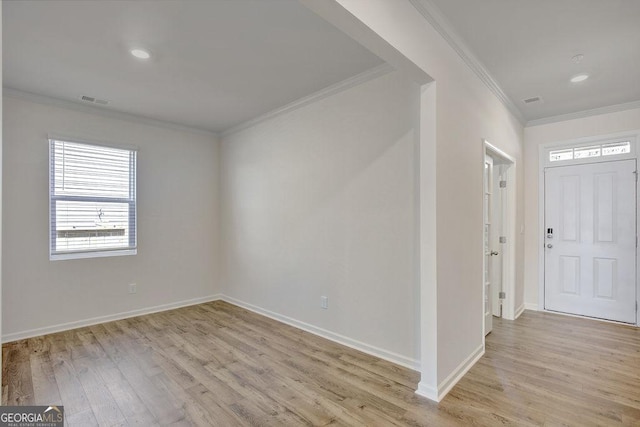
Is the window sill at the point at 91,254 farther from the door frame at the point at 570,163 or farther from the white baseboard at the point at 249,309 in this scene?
the door frame at the point at 570,163

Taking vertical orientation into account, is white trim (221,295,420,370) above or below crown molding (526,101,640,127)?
below

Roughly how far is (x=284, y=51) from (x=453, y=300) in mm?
2547

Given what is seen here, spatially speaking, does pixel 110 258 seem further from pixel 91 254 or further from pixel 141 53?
pixel 141 53

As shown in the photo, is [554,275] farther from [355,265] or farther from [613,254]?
[355,265]

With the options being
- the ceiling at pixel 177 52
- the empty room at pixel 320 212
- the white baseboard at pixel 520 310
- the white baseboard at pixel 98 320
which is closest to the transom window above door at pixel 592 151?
the empty room at pixel 320 212

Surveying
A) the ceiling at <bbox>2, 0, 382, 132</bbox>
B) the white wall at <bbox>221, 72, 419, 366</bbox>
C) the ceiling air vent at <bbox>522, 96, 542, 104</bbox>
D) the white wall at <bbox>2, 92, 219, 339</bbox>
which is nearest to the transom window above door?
the ceiling air vent at <bbox>522, 96, 542, 104</bbox>

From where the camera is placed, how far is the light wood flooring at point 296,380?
2.38 meters

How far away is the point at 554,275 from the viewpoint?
4691mm

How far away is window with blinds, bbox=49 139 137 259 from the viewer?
404 cm

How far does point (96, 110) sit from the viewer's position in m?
4.27

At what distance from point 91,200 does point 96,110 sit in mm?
1124

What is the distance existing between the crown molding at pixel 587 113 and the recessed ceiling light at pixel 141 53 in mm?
4862

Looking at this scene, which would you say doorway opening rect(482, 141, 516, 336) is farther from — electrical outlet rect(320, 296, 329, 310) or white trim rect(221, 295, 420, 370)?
electrical outlet rect(320, 296, 329, 310)

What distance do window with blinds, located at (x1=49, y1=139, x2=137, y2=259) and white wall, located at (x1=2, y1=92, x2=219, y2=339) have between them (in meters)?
0.10
